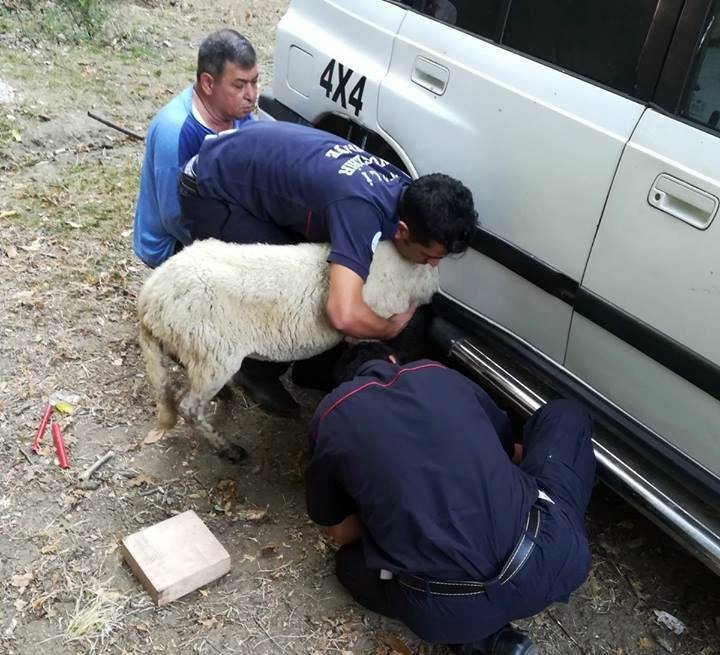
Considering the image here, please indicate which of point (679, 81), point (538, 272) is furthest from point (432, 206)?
point (679, 81)

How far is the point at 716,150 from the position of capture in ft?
7.47

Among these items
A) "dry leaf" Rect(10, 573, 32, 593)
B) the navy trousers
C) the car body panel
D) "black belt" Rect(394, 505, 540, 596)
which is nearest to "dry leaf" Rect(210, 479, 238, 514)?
the navy trousers

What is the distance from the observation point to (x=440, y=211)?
2711 millimetres

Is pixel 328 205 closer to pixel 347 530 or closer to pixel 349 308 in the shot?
pixel 349 308

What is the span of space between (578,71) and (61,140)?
14.9 feet

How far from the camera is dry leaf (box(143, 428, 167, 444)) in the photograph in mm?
3385

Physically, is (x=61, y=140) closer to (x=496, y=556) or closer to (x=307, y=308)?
(x=307, y=308)

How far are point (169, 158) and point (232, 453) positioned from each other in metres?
1.52

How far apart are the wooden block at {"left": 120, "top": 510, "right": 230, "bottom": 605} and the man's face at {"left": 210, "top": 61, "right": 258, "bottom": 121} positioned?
2026 mm

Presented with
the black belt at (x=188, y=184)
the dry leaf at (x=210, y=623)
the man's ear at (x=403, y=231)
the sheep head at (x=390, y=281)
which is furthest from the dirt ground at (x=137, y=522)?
the man's ear at (x=403, y=231)

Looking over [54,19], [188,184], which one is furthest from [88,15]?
[188,184]

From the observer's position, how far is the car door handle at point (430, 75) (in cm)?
305

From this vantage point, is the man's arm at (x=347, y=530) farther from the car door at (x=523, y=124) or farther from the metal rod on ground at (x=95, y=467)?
the metal rod on ground at (x=95, y=467)

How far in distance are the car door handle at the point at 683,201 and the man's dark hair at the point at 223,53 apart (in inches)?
82.2
